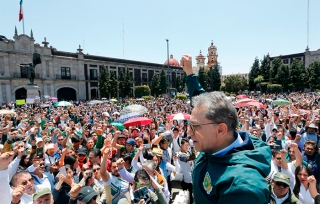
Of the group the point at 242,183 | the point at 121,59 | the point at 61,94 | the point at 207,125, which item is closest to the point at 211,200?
the point at 242,183

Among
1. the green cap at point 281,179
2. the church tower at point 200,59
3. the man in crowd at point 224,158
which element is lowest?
the green cap at point 281,179

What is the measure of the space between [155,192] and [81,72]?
4345cm

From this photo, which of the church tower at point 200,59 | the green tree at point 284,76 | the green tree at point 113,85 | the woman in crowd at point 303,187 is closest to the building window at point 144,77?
the green tree at point 113,85

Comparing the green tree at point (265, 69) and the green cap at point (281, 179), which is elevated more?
the green tree at point (265, 69)

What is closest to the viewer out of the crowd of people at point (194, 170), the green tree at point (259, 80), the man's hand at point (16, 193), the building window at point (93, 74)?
the crowd of people at point (194, 170)

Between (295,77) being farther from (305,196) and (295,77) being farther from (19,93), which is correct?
(19,93)

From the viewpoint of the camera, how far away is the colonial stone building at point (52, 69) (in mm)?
33688

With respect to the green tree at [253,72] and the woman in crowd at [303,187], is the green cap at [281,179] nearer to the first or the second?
the woman in crowd at [303,187]

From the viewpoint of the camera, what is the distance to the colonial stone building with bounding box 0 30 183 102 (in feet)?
111

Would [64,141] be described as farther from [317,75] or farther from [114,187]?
[317,75]

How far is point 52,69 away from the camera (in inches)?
1521

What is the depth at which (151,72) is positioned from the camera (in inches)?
2288

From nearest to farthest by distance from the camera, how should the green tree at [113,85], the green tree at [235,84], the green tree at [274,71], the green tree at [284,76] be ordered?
the green tree at [113,85] < the green tree at [284,76] < the green tree at [274,71] < the green tree at [235,84]

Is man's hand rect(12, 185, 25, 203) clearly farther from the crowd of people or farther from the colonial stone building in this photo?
the colonial stone building
